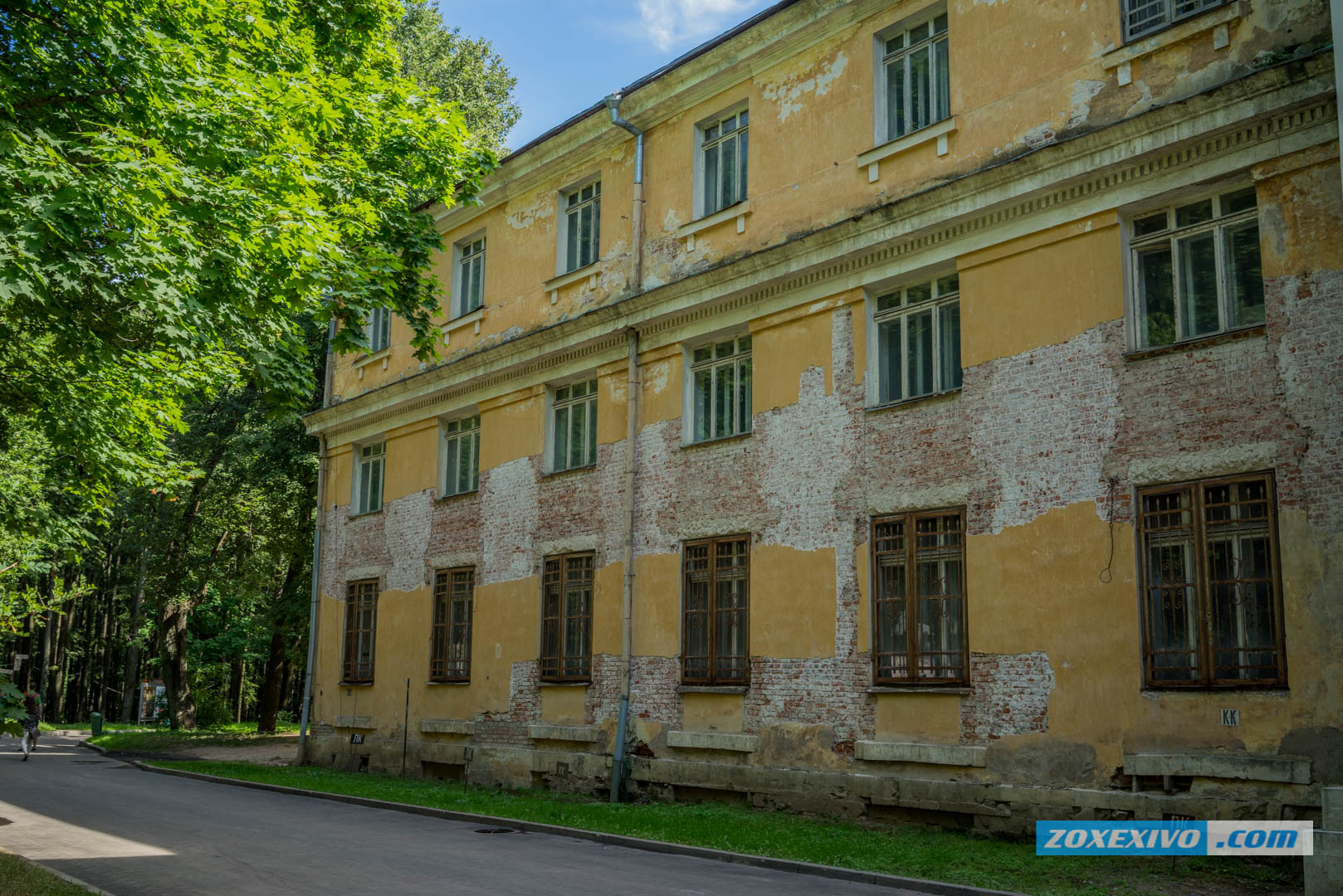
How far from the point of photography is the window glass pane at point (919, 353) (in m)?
14.2

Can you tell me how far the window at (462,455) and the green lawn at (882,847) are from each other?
595 centimetres

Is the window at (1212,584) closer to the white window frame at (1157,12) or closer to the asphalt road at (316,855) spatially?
the asphalt road at (316,855)

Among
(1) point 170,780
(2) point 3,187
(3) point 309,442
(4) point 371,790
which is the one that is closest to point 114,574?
(3) point 309,442

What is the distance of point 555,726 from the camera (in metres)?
18.0

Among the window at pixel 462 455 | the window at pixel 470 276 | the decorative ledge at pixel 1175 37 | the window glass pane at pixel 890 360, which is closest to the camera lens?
the decorative ledge at pixel 1175 37

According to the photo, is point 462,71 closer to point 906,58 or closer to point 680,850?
point 906,58

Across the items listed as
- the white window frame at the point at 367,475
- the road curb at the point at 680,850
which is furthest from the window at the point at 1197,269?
the white window frame at the point at 367,475

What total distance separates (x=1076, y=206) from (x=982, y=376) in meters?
2.11

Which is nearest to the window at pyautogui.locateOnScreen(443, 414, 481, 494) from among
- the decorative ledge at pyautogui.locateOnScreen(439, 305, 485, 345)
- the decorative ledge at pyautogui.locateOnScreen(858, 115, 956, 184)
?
the decorative ledge at pyautogui.locateOnScreen(439, 305, 485, 345)

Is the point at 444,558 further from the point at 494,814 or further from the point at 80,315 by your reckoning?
the point at 80,315

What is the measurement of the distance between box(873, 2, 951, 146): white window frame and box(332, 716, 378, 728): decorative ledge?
14.4m

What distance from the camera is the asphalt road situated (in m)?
9.65

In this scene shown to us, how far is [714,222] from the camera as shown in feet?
55.6

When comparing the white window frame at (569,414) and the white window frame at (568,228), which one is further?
the white window frame at (568,228)
